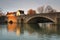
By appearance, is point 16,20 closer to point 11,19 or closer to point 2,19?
point 11,19

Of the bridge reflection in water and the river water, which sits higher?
the river water

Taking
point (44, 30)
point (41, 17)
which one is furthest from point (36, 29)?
point (41, 17)

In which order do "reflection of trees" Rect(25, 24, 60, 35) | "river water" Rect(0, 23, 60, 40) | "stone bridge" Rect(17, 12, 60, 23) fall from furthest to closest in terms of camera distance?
"stone bridge" Rect(17, 12, 60, 23), "reflection of trees" Rect(25, 24, 60, 35), "river water" Rect(0, 23, 60, 40)

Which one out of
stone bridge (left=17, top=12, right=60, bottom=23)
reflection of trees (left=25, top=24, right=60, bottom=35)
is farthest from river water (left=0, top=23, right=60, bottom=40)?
stone bridge (left=17, top=12, right=60, bottom=23)

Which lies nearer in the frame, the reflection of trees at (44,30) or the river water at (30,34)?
the river water at (30,34)

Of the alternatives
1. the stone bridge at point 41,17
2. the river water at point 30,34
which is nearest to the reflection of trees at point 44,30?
the river water at point 30,34

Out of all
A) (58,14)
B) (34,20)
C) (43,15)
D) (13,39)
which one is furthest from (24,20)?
(13,39)

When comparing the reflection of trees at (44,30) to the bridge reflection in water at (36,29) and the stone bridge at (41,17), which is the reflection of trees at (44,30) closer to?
the bridge reflection in water at (36,29)

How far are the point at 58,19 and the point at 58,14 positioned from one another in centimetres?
82

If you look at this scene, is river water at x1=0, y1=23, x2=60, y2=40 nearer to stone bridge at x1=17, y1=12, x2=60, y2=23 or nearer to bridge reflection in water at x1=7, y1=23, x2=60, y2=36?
bridge reflection in water at x1=7, y1=23, x2=60, y2=36

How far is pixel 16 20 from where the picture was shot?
43.8m

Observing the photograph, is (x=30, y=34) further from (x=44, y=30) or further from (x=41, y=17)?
(x=41, y=17)

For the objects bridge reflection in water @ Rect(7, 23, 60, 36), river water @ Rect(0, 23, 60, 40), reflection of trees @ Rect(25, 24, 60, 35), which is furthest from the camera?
bridge reflection in water @ Rect(7, 23, 60, 36)

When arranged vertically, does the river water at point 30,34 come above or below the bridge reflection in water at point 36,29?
above
